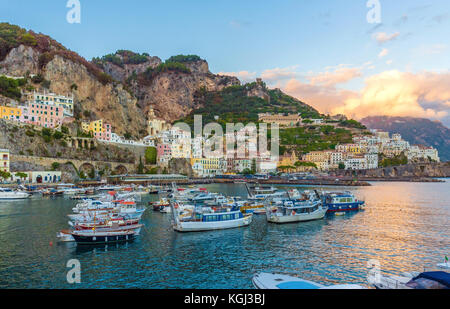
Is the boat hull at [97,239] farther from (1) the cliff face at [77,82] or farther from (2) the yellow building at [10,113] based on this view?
(1) the cliff face at [77,82]

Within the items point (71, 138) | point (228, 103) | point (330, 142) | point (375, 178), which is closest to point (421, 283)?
point (71, 138)

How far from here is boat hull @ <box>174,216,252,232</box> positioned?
2573 cm

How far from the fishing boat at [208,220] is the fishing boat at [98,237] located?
15.1 feet

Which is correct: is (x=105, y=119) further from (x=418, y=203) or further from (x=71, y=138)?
(x=418, y=203)

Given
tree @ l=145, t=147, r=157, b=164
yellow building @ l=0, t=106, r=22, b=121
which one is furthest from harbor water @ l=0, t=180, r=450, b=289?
tree @ l=145, t=147, r=157, b=164

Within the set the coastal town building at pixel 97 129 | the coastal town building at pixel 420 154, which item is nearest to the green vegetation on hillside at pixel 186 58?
the coastal town building at pixel 97 129

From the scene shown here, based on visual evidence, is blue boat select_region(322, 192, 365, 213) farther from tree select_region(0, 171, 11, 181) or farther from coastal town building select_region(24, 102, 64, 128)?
coastal town building select_region(24, 102, 64, 128)

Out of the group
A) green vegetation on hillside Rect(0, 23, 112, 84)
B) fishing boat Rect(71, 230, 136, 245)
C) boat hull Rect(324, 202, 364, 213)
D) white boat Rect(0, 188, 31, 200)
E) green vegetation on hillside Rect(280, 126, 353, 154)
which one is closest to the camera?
fishing boat Rect(71, 230, 136, 245)

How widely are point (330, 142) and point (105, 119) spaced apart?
82441mm

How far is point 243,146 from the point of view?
120 metres

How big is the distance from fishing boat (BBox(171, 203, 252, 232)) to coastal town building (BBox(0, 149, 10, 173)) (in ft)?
139

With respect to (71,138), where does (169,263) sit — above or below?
below

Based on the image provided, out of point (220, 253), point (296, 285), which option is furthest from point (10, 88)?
point (296, 285)

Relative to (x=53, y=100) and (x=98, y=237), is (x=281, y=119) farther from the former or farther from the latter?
(x=98, y=237)
